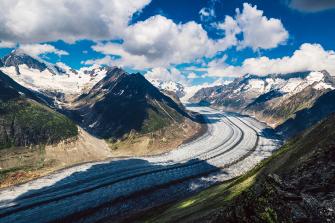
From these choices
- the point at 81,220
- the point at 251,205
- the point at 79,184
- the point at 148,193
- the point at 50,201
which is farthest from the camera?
the point at 79,184

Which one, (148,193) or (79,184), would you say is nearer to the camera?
(148,193)

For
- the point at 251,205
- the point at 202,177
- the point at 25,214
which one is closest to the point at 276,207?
the point at 251,205

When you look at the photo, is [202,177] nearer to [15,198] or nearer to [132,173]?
[132,173]

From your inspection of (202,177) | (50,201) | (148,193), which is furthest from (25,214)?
(202,177)

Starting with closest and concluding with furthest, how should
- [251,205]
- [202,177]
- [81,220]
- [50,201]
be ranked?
[251,205], [81,220], [50,201], [202,177]

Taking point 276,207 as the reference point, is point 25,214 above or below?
below

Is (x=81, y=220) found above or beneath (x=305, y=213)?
beneath

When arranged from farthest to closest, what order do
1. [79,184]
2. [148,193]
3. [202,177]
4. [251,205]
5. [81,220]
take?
1. [202,177]
2. [79,184]
3. [148,193]
4. [81,220]
5. [251,205]

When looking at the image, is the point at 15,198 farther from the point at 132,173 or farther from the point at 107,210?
the point at 132,173

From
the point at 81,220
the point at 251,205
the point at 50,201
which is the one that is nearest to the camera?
the point at 251,205
